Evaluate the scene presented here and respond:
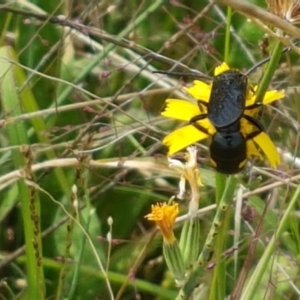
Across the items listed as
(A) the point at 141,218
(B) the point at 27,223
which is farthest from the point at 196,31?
(B) the point at 27,223

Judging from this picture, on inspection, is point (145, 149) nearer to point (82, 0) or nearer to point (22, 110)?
point (22, 110)

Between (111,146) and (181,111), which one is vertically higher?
(181,111)

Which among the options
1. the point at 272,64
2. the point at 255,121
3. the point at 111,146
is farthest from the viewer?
the point at 111,146

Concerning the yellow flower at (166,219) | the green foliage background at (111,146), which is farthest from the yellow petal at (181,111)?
the green foliage background at (111,146)

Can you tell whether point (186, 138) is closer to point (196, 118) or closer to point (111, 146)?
point (196, 118)

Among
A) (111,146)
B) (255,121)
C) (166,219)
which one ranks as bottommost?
(111,146)

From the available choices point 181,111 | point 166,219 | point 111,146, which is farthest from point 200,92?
point 111,146
